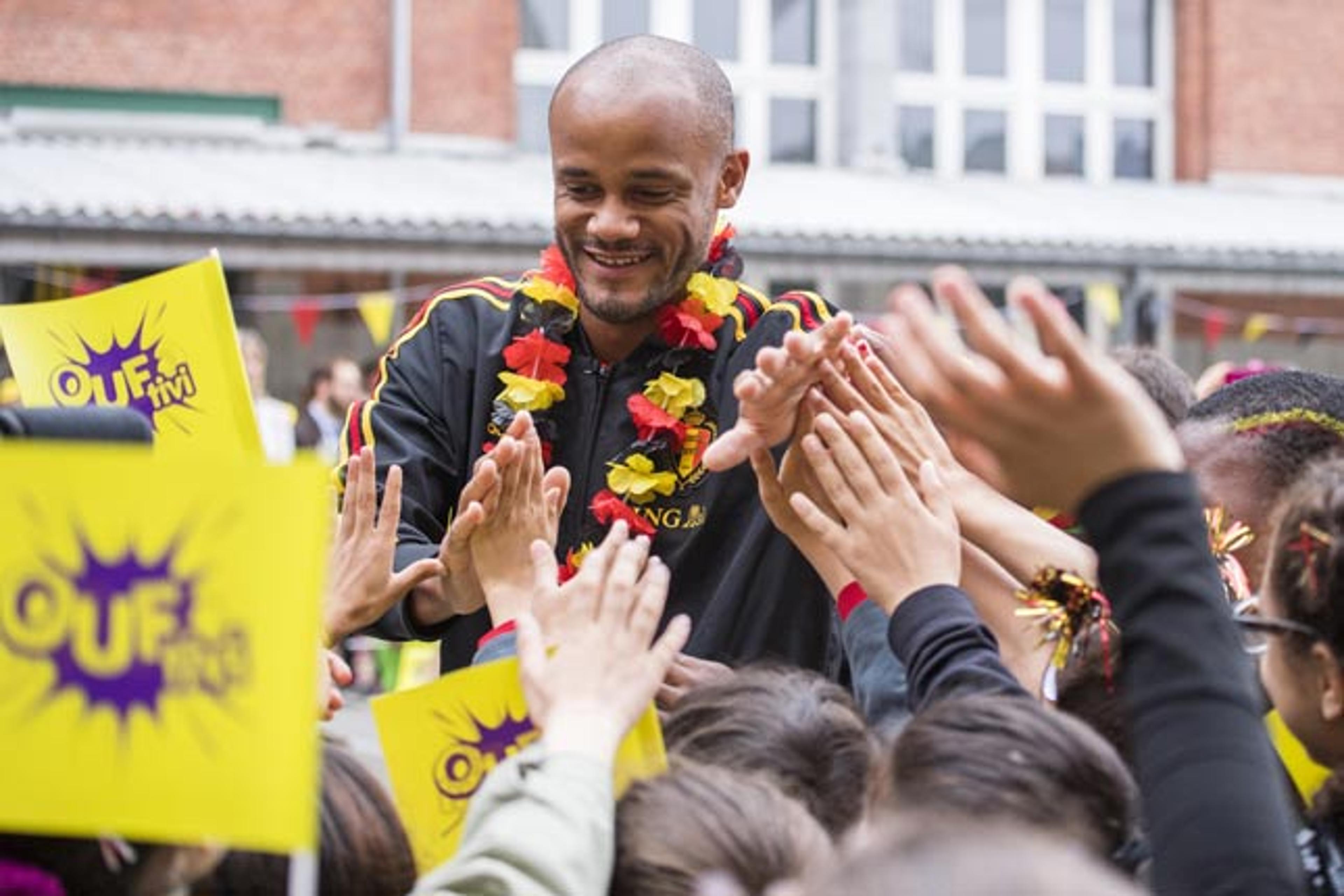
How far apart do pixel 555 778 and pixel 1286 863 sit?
0.65 m

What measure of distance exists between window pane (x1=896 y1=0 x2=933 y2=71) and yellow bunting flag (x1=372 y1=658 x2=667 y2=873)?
15.9 metres

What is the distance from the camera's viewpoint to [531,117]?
1652 cm

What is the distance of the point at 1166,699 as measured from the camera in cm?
164

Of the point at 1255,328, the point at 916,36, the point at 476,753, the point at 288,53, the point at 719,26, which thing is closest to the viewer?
the point at 476,753

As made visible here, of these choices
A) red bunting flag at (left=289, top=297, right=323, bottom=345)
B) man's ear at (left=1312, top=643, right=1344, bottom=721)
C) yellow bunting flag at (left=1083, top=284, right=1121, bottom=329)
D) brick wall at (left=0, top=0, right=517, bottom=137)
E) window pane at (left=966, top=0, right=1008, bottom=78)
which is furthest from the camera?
window pane at (left=966, top=0, right=1008, bottom=78)

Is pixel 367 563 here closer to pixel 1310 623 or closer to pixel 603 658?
pixel 603 658

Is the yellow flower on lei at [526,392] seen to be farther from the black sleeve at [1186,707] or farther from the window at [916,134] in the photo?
the window at [916,134]

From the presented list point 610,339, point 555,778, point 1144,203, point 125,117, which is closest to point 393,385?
point 610,339

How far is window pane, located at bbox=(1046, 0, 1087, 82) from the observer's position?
17984 millimetres

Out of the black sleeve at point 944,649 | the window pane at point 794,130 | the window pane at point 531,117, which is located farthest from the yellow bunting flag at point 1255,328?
the black sleeve at point 944,649

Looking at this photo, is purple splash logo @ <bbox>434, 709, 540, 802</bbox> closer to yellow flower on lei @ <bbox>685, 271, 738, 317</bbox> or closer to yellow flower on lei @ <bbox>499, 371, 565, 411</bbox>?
yellow flower on lei @ <bbox>499, 371, 565, 411</bbox>

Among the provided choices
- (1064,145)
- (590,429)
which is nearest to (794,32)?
(1064,145)

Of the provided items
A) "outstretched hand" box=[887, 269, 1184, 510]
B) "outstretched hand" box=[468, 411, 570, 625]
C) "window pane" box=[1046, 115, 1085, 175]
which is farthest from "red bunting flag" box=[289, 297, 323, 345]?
"outstretched hand" box=[887, 269, 1184, 510]

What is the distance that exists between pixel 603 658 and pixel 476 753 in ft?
0.72
